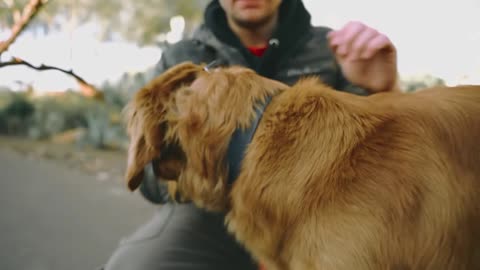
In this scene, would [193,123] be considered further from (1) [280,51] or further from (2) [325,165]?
(1) [280,51]

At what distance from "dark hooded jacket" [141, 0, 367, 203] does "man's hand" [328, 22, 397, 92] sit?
1.14 feet

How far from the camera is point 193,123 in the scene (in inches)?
71.4

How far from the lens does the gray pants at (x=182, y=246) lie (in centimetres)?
220

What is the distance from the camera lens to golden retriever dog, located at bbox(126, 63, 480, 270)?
5.22ft

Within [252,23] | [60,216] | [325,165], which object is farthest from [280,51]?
[60,216]

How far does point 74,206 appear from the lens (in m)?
6.21

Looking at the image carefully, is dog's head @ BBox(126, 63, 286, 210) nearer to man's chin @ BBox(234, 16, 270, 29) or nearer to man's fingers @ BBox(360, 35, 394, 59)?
man's fingers @ BBox(360, 35, 394, 59)

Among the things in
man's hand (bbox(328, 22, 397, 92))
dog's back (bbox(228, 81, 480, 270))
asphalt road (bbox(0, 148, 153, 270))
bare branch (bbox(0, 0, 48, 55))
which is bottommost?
asphalt road (bbox(0, 148, 153, 270))

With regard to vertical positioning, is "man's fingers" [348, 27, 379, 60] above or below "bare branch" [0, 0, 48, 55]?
below

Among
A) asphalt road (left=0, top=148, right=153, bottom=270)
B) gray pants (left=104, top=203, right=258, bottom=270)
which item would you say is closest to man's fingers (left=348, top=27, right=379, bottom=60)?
gray pants (left=104, top=203, right=258, bottom=270)

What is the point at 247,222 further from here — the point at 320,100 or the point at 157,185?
the point at 157,185

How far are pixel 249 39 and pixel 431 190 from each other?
4.73ft

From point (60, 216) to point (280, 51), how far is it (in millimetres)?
4097

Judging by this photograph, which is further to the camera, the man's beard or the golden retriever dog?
the man's beard
